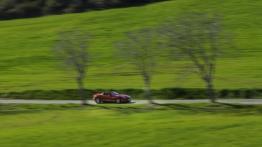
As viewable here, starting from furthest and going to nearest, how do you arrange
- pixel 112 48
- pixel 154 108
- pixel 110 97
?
pixel 112 48 → pixel 110 97 → pixel 154 108

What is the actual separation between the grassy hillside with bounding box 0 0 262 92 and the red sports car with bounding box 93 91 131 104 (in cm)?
606

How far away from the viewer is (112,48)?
94875 mm

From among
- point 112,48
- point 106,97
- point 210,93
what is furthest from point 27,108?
point 112,48

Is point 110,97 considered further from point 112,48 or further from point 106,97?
point 112,48

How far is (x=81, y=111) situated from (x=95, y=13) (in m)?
69.6

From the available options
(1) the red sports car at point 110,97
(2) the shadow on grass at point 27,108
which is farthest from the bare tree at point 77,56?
(2) the shadow on grass at point 27,108

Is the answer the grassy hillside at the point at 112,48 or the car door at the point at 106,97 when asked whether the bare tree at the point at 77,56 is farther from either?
the grassy hillside at the point at 112,48

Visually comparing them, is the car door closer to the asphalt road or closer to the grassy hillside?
the asphalt road

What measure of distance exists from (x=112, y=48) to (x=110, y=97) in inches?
1372

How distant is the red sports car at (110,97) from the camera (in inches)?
2350

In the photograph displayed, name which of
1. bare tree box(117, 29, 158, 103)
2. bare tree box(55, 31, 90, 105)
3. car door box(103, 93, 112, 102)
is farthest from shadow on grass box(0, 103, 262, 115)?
bare tree box(117, 29, 158, 103)

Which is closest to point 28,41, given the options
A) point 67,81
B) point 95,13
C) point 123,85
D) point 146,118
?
point 95,13

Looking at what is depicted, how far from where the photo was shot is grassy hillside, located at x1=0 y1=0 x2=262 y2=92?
233 feet

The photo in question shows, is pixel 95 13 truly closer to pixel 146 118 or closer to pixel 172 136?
pixel 146 118
